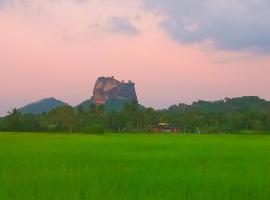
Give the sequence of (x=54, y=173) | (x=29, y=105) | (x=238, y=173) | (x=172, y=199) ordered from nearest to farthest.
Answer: (x=172, y=199) → (x=54, y=173) → (x=238, y=173) → (x=29, y=105)

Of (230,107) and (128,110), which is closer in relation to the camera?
(128,110)

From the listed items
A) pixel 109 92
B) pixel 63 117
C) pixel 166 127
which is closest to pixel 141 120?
pixel 166 127

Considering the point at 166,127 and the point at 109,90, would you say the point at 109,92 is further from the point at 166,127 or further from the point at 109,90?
the point at 166,127

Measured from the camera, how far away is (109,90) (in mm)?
110312

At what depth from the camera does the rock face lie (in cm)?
11031

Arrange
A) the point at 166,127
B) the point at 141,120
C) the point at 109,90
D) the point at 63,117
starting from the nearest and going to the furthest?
the point at 63,117
the point at 141,120
the point at 166,127
the point at 109,90

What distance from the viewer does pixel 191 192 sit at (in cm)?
512

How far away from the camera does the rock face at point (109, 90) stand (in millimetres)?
110312

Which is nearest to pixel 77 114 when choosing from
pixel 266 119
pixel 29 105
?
pixel 266 119

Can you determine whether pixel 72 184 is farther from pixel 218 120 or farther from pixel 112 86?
pixel 112 86

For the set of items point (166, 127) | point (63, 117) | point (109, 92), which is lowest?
point (166, 127)

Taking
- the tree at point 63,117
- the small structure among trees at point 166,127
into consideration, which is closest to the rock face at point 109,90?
the small structure among trees at point 166,127

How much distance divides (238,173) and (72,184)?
9.13 ft

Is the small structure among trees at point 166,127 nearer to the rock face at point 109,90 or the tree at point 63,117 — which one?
the tree at point 63,117
